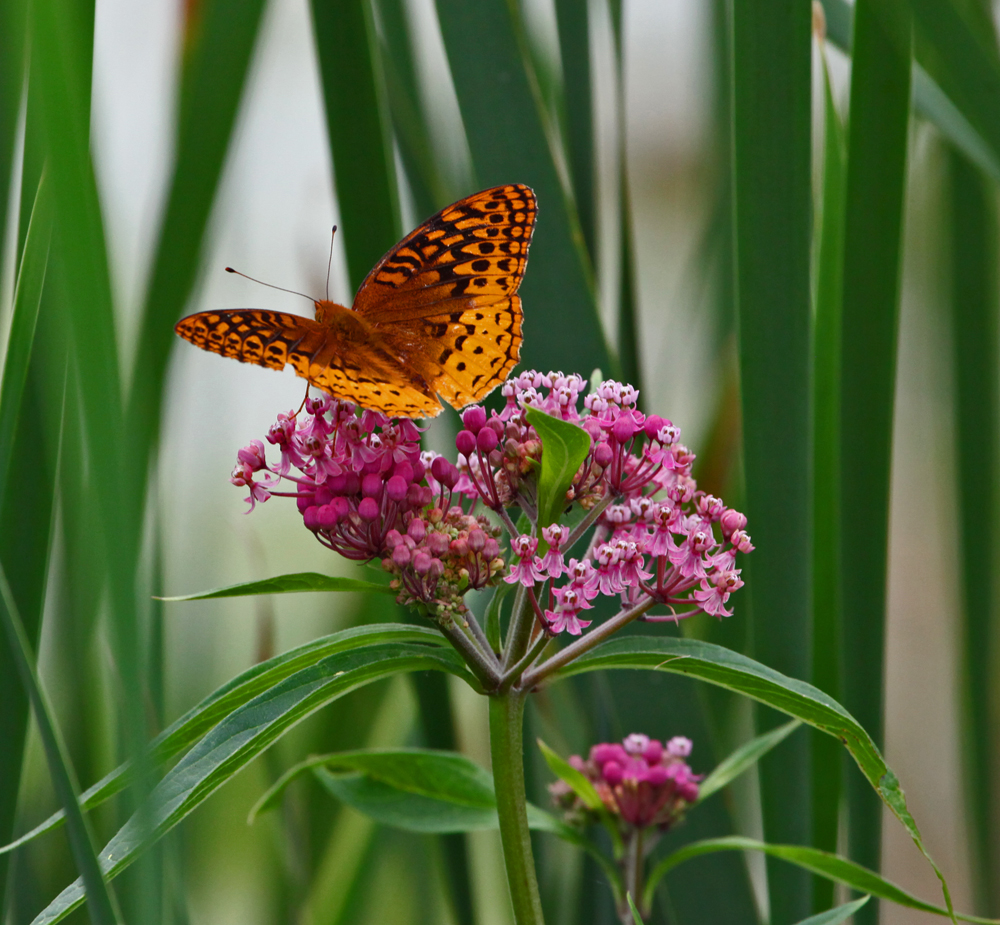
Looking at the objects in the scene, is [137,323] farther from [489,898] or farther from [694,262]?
[489,898]

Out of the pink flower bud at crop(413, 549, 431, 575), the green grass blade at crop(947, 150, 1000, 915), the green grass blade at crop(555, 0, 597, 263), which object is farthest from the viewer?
the green grass blade at crop(947, 150, 1000, 915)

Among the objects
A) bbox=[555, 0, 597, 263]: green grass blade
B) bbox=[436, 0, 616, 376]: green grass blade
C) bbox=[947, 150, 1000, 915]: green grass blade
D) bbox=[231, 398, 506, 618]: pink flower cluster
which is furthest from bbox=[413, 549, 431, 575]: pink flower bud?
bbox=[947, 150, 1000, 915]: green grass blade

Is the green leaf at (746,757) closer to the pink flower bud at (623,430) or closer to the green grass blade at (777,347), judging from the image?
the green grass blade at (777,347)

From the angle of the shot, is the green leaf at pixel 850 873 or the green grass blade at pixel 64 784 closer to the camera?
the green grass blade at pixel 64 784

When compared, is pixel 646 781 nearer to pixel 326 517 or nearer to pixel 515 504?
pixel 515 504

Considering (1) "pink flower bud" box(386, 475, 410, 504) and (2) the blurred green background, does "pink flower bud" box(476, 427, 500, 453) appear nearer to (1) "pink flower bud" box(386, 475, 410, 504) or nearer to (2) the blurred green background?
(1) "pink flower bud" box(386, 475, 410, 504)

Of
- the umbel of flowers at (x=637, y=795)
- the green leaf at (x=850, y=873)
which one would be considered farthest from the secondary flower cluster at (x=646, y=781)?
the green leaf at (x=850, y=873)

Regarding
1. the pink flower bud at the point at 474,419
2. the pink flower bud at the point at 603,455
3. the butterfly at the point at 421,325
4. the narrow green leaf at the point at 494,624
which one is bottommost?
the narrow green leaf at the point at 494,624
